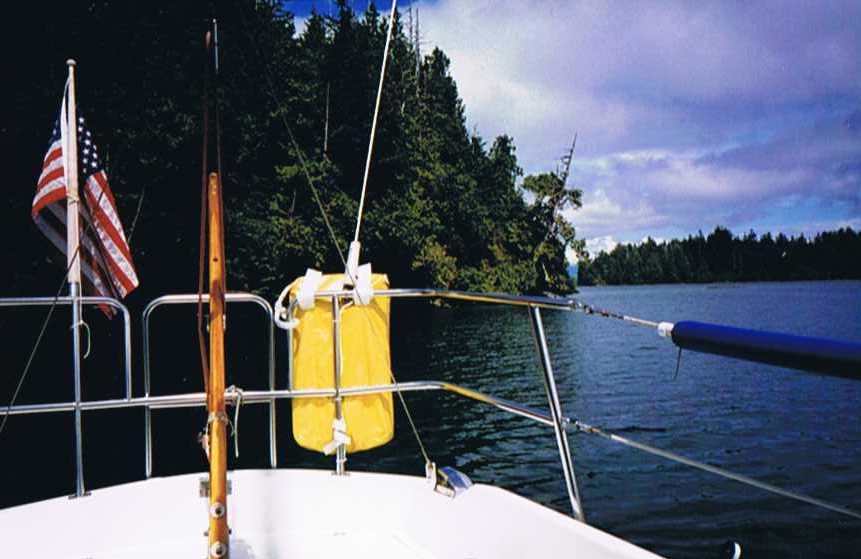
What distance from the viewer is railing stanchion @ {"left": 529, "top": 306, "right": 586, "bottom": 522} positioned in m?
2.23

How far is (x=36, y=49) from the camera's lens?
16531 millimetres

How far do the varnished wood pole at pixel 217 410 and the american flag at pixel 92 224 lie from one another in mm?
3226

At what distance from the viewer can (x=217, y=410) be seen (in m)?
1.81

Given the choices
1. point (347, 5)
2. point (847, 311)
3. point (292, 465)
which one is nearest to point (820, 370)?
point (292, 465)

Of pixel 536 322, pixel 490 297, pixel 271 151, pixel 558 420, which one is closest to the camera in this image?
pixel 558 420

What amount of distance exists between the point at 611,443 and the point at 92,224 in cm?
798

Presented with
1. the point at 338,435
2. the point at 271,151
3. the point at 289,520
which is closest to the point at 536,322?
the point at 338,435

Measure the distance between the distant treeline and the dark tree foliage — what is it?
248 ft

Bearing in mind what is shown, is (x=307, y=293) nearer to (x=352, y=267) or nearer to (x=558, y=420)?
(x=352, y=267)

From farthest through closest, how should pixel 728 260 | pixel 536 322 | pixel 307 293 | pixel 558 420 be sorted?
1. pixel 728 260
2. pixel 307 293
3. pixel 536 322
4. pixel 558 420

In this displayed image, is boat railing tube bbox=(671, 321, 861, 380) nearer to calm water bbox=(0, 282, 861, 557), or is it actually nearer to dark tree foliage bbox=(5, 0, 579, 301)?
dark tree foliage bbox=(5, 0, 579, 301)

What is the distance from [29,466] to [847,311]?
4285cm

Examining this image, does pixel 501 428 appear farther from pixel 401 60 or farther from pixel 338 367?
pixel 401 60

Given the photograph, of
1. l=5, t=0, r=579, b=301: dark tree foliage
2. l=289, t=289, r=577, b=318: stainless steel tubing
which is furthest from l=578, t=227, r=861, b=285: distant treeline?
l=289, t=289, r=577, b=318: stainless steel tubing
